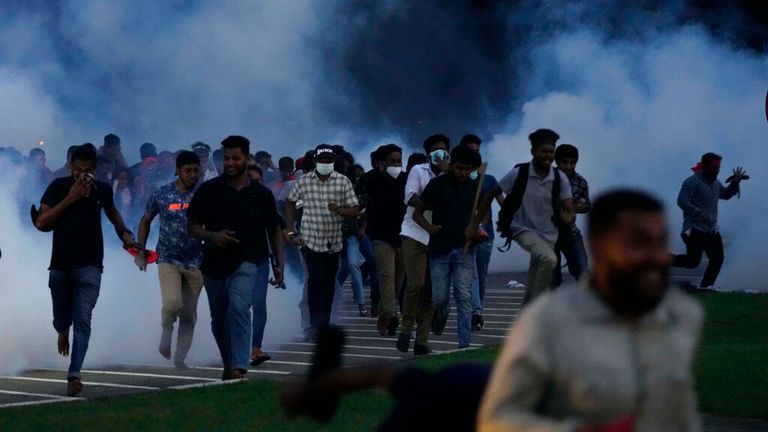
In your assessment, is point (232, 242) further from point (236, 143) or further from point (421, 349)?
point (421, 349)

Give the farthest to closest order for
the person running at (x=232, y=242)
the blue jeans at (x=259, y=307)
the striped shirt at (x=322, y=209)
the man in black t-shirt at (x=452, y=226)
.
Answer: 1. the striped shirt at (x=322, y=209)
2. the man in black t-shirt at (x=452, y=226)
3. the blue jeans at (x=259, y=307)
4. the person running at (x=232, y=242)

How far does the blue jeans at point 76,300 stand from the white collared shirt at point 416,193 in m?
3.46

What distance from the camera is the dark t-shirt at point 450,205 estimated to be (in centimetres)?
1413

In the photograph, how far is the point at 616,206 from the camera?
415 cm

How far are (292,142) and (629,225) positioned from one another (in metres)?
26.7

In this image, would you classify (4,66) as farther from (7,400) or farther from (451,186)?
(7,400)

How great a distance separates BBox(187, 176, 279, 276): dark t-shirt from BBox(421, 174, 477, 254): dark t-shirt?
2.23 metres

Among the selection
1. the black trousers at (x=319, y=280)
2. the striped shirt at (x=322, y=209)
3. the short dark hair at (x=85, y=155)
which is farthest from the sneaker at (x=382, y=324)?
the short dark hair at (x=85, y=155)

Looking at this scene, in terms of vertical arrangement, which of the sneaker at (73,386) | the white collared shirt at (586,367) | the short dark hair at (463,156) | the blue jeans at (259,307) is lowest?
the white collared shirt at (586,367)

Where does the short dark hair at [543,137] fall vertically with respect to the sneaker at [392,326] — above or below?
above

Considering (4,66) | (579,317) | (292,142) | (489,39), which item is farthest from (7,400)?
(489,39)

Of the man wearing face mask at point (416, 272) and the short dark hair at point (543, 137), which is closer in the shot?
the short dark hair at point (543, 137)

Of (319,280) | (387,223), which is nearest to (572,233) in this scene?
(319,280)

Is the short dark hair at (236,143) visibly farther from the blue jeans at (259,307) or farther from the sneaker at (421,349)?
the sneaker at (421,349)
